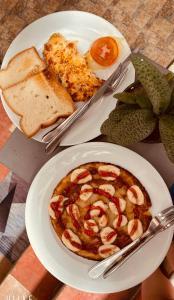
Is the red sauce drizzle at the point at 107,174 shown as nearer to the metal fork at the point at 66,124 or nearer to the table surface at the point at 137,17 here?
the metal fork at the point at 66,124

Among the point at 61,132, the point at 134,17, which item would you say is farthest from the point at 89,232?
the point at 134,17

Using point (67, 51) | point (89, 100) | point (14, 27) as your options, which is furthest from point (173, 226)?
point (14, 27)

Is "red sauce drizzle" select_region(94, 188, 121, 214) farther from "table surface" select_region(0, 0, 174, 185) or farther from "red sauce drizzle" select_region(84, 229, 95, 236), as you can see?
"table surface" select_region(0, 0, 174, 185)

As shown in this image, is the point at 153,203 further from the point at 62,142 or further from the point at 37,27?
the point at 37,27

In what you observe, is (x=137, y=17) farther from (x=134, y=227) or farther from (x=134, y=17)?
(x=134, y=227)

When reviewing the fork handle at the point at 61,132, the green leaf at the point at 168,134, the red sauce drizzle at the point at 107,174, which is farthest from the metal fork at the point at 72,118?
the green leaf at the point at 168,134

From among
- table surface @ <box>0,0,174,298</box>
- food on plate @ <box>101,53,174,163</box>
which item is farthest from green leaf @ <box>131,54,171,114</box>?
table surface @ <box>0,0,174,298</box>
